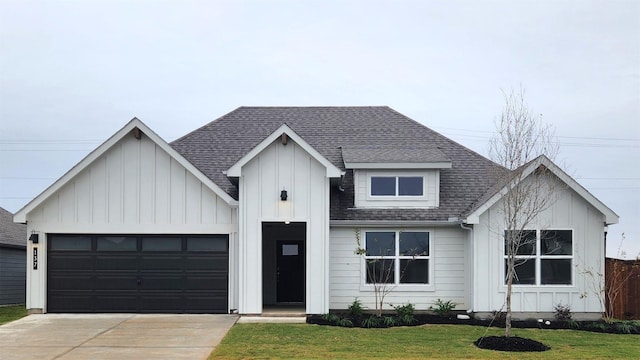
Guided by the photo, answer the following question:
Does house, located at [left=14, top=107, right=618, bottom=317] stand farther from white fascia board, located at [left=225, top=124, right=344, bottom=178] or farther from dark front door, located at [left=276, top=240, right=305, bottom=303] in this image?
dark front door, located at [left=276, top=240, right=305, bottom=303]

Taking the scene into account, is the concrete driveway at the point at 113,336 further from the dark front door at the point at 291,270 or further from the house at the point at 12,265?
the house at the point at 12,265

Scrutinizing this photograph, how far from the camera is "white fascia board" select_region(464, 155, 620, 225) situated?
16141 mm

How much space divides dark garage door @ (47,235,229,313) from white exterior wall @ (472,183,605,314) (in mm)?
6943

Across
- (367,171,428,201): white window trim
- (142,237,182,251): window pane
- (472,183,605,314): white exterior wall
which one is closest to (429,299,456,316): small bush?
(472,183,605,314): white exterior wall

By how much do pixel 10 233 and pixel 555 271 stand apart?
63.8 ft

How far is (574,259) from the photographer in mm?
16922

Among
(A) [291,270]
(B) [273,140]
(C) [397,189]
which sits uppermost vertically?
(B) [273,140]

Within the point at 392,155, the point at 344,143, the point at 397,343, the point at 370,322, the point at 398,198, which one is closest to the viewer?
the point at 397,343

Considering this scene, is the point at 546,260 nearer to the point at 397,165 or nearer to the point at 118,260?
the point at 397,165

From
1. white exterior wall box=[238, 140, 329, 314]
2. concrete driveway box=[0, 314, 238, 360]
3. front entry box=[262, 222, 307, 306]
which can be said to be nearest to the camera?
concrete driveway box=[0, 314, 238, 360]

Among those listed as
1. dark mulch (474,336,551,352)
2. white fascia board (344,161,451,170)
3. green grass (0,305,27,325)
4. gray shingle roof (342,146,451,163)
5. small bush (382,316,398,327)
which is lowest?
green grass (0,305,27,325)

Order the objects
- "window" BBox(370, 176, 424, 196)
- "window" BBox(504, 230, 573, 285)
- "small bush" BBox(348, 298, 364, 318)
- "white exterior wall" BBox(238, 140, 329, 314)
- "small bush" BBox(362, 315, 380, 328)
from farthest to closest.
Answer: "window" BBox(370, 176, 424, 196) → "small bush" BBox(348, 298, 364, 318) → "window" BBox(504, 230, 573, 285) → "white exterior wall" BBox(238, 140, 329, 314) → "small bush" BBox(362, 315, 380, 328)

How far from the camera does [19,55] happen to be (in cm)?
2439

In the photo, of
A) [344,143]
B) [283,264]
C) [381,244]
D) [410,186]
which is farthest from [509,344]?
[344,143]
